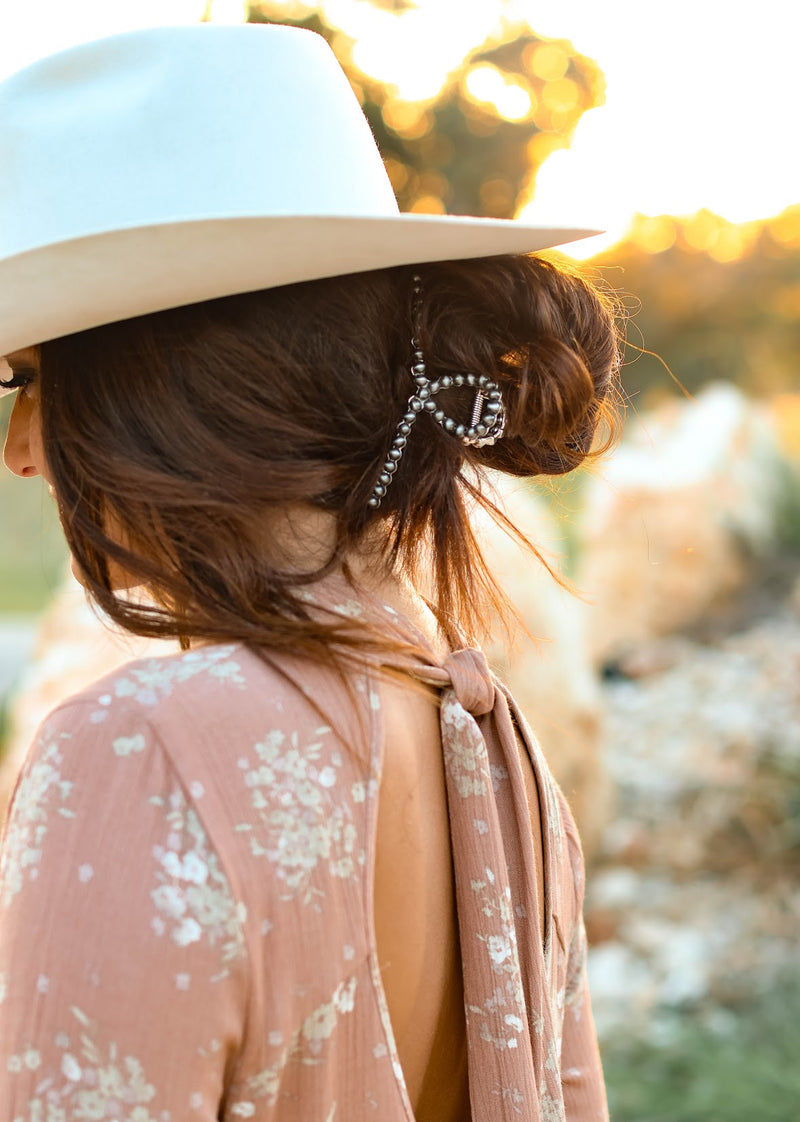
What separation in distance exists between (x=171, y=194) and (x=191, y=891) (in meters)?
0.59

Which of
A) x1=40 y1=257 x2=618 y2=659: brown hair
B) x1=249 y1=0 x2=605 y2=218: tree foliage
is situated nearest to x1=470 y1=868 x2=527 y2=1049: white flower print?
x1=40 y1=257 x2=618 y2=659: brown hair

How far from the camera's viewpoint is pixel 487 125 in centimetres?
1330

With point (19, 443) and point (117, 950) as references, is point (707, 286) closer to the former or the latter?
point (19, 443)

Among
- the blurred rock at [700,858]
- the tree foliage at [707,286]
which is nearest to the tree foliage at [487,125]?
the tree foliage at [707,286]

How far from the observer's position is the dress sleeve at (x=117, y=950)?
0.77 metres

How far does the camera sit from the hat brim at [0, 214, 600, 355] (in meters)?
0.92

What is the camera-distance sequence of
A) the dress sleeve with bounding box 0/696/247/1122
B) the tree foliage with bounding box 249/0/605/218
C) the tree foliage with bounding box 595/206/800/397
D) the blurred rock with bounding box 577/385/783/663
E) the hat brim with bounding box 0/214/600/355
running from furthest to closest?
the tree foliage with bounding box 595/206/800/397
the tree foliage with bounding box 249/0/605/218
the blurred rock with bounding box 577/385/783/663
the hat brim with bounding box 0/214/600/355
the dress sleeve with bounding box 0/696/247/1122

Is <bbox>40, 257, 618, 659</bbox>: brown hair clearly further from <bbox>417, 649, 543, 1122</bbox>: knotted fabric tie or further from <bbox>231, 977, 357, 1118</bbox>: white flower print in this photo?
<bbox>231, 977, 357, 1118</bbox>: white flower print

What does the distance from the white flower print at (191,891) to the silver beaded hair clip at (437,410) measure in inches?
14.9

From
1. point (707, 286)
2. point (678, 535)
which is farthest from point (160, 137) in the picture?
point (707, 286)

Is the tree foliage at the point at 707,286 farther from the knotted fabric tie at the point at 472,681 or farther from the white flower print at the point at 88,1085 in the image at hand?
the white flower print at the point at 88,1085

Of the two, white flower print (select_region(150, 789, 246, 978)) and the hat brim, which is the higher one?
the hat brim

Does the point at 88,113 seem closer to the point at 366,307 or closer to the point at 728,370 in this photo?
the point at 366,307

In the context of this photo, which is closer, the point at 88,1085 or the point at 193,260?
the point at 88,1085
